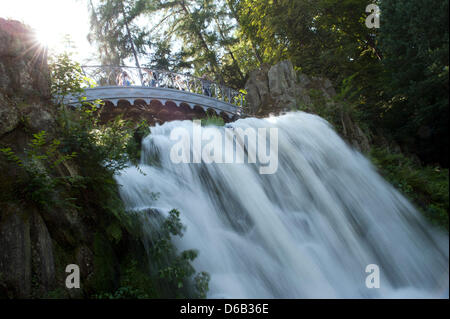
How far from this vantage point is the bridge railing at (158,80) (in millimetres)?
12692

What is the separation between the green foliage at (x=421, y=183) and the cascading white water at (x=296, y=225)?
26 cm

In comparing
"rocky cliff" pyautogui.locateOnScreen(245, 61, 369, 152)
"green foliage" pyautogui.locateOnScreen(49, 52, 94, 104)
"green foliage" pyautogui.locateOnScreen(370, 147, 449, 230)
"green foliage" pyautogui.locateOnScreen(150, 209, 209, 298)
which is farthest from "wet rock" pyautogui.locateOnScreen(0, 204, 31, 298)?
"rocky cliff" pyautogui.locateOnScreen(245, 61, 369, 152)

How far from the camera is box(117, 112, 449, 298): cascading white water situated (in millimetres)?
4559

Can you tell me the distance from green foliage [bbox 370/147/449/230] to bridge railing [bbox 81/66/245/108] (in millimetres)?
8692

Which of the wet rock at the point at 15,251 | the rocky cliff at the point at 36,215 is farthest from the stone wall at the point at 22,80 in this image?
the wet rock at the point at 15,251

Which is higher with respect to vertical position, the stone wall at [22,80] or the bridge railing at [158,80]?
the bridge railing at [158,80]

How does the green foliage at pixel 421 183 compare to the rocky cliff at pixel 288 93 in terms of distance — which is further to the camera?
the rocky cliff at pixel 288 93

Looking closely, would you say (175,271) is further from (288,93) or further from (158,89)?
(158,89)

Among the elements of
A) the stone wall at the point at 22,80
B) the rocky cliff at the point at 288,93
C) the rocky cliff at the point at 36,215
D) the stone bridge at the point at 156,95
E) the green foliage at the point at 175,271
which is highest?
the stone bridge at the point at 156,95

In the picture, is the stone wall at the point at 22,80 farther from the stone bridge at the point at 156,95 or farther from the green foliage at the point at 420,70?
the green foliage at the point at 420,70

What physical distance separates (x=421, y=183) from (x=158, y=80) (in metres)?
11.6

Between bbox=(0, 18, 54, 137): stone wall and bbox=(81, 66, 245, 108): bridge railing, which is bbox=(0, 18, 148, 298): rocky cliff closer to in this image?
bbox=(0, 18, 54, 137): stone wall

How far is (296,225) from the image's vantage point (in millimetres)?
5402

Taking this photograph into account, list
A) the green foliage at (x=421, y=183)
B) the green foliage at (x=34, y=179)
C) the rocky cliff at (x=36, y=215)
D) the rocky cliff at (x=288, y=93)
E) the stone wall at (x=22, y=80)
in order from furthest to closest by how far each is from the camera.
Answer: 1. the rocky cliff at (x=288, y=93)
2. the green foliage at (x=421, y=183)
3. the stone wall at (x=22, y=80)
4. the green foliage at (x=34, y=179)
5. the rocky cliff at (x=36, y=215)
